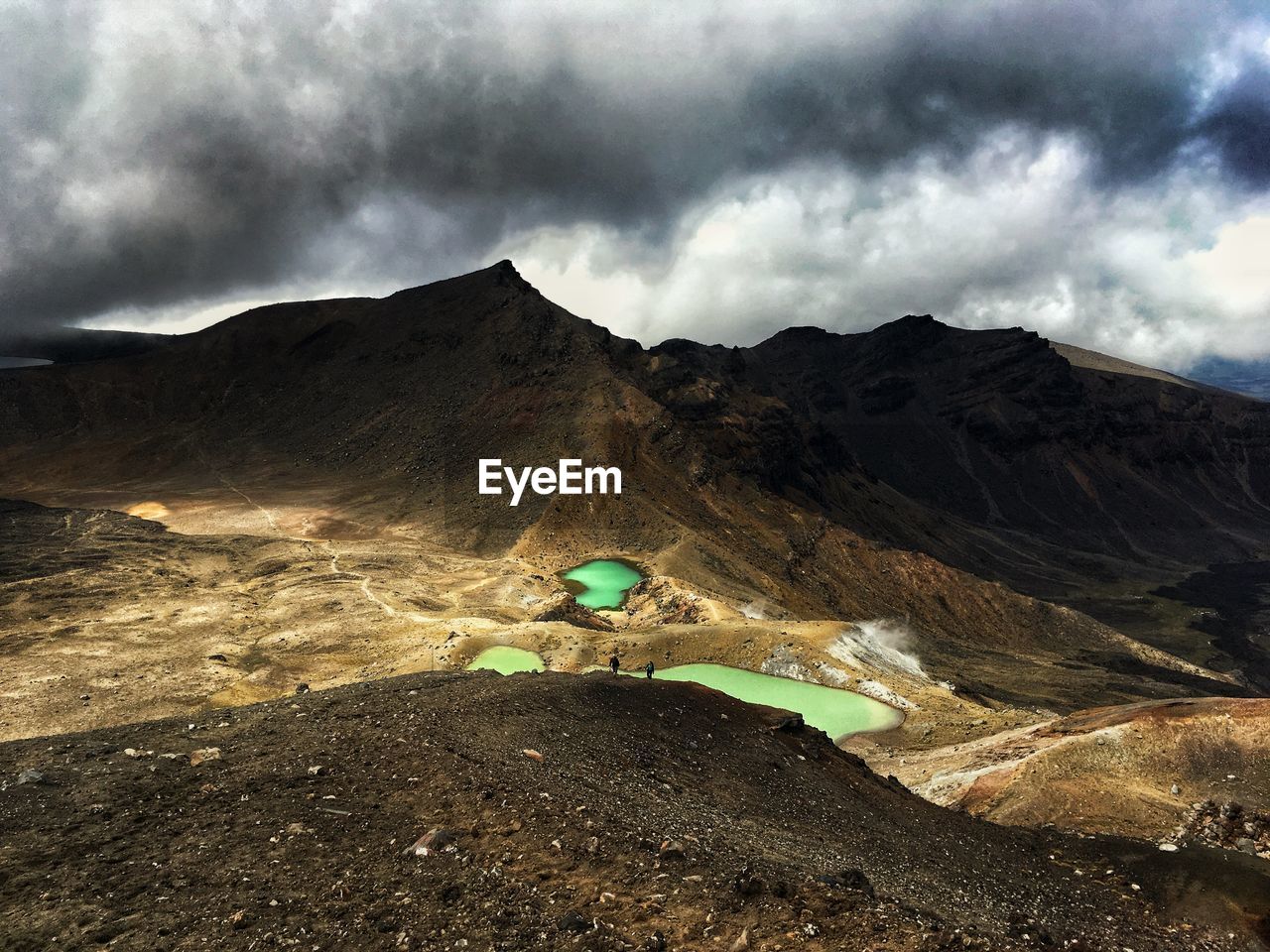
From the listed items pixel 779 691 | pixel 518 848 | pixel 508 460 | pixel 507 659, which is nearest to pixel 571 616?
pixel 507 659

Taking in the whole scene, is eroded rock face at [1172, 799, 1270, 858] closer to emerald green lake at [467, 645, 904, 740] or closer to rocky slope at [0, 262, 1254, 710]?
emerald green lake at [467, 645, 904, 740]

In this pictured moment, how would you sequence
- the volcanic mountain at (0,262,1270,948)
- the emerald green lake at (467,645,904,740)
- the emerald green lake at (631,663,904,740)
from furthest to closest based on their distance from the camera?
the emerald green lake at (467,645,904,740) → the emerald green lake at (631,663,904,740) → the volcanic mountain at (0,262,1270,948)

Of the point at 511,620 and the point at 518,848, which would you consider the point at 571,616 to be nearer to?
the point at 511,620

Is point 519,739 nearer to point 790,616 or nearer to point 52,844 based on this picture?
point 52,844

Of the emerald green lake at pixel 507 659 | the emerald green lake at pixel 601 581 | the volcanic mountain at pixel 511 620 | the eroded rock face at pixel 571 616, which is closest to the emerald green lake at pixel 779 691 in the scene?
the emerald green lake at pixel 507 659

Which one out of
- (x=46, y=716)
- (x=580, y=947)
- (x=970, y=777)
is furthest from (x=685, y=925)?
(x=46, y=716)

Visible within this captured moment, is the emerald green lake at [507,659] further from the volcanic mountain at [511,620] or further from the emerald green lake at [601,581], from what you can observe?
the emerald green lake at [601,581]

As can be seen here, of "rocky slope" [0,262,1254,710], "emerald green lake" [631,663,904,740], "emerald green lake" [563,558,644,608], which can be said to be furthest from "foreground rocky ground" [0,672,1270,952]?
"rocky slope" [0,262,1254,710]
